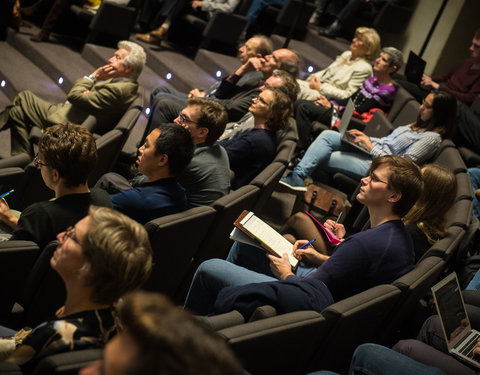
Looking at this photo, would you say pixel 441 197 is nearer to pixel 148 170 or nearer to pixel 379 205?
pixel 379 205

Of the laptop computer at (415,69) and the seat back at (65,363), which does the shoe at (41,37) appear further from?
the seat back at (65,363)

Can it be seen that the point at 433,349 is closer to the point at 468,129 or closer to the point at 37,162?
the point at 37,162

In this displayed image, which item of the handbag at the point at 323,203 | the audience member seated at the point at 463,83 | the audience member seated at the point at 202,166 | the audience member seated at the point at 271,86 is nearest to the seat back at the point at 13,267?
the audience member seated at the point at 202,166

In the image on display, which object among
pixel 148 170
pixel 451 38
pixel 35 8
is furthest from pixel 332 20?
pixel 148 170

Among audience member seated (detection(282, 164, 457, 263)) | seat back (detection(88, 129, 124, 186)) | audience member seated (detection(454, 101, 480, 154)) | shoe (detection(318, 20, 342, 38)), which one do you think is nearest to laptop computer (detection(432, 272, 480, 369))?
audience member seated (detection(282, 164, 457, 263))

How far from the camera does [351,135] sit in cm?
433

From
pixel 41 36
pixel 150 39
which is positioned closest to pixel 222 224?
pixel 41 36

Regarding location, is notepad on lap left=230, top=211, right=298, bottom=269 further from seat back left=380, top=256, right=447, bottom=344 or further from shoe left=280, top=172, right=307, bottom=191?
shoe left=280, top=172, right=307, bottom=191

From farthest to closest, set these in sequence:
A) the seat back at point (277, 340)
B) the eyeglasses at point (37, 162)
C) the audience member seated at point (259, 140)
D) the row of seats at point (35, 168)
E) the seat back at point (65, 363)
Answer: the audience member seated at point (259, 140), the row of seats at point (35, 168), the eyeglasses at point (37, 162), the seat back at point (277, 340), the seat back at point (65, 363)

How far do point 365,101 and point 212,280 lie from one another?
3061mm

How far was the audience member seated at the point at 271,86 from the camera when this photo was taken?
3869mm

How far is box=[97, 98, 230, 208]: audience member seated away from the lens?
116 inches

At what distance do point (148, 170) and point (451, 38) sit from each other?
509 centimetres

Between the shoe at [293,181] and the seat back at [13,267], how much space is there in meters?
2.33
